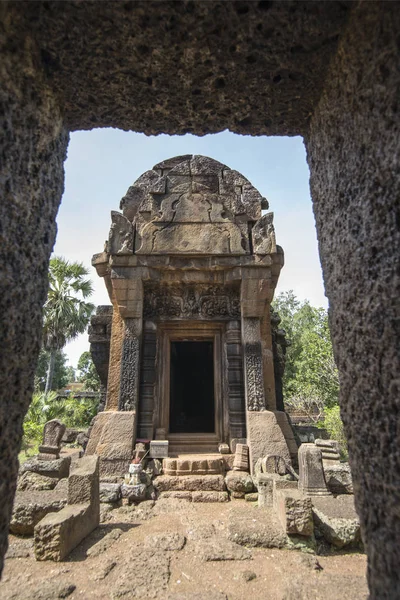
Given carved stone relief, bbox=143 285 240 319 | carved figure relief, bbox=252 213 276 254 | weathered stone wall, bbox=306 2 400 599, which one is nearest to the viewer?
weathered stone wall, bbox=306 2 400 599

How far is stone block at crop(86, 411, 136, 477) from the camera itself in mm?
5301

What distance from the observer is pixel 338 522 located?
3.53 m

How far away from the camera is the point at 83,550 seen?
3438mm

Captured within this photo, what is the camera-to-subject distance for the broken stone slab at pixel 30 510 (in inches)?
152

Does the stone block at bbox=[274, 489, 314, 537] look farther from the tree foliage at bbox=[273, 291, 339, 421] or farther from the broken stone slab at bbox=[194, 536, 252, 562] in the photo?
the tree foliage at bbox=[273, 291, 339, 421]

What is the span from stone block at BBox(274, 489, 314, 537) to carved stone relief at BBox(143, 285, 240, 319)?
361 centimetres

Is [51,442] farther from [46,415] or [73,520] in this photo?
[46,415]

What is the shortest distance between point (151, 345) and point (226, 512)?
3.01 meters

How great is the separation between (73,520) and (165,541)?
3.13 ft

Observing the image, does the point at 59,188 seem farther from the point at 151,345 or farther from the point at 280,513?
the point at 151,345

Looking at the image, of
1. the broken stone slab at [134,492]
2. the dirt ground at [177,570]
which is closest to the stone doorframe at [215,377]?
the broken stone slab at [134,492]

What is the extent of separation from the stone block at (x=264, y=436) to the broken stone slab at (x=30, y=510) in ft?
9.28

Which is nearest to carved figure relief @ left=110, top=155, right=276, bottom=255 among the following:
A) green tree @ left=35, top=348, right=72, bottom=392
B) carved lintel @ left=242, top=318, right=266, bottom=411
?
carved lintel @ left=242, top=318, right=266, bottom=411

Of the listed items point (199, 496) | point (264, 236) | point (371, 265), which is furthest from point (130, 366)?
point (371, 265)
